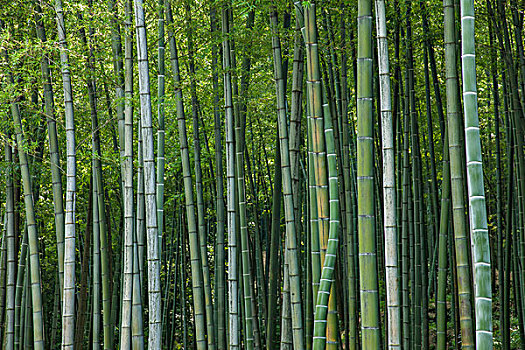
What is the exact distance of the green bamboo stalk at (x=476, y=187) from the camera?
2.43 meters

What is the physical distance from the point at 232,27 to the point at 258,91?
5.87 ft

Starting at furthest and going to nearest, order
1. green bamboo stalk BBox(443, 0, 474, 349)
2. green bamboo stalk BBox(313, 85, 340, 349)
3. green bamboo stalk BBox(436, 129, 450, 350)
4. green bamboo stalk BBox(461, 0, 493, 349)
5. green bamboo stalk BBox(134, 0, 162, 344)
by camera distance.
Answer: green bamboo stalk BBox(134, 0, 162, 344)
green bamboo stalk BBox(436, 129, 450, 350)
green bamboo stalk BBox(313, 85, 340, 349)
green bamboo stalk BBox(443, 0, 474, 349)
green bamboo stalk BBox(461, 0, 493, 349)

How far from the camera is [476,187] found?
2438mm

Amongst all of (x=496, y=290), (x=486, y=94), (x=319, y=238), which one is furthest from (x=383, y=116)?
(x=496, y=290)

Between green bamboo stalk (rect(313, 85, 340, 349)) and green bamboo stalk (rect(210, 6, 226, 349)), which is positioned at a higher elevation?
green bamboo stalk (rect(210, 6, 226, 349))

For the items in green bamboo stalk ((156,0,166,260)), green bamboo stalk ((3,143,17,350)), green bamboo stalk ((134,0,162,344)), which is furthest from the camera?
green bamboo stalk ((3,143,17,350))

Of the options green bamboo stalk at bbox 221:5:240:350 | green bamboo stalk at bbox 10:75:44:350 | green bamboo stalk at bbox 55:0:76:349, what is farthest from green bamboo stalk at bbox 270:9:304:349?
green bamboo stalk at bbox 10:75:44:350

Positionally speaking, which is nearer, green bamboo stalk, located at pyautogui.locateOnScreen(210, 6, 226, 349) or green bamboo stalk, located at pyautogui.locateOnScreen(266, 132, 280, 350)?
green bamboo stalk, located at pyautogui.locateOnScreen(266, 132, 280, 350)

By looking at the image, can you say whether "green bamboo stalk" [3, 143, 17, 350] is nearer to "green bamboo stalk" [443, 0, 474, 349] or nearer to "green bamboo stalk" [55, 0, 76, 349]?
"green bamboo stalk" [55, 0, 76, 349]

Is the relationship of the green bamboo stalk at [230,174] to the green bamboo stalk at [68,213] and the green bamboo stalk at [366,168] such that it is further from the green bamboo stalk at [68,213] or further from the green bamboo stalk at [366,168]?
the green bamboo stalk at [366,168]

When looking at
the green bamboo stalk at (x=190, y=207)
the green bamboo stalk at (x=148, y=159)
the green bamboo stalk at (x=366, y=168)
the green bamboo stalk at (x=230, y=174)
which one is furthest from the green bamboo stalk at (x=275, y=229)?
the green bamboo stalk at (x=366, y=168)

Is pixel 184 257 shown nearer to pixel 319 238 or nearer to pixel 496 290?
pixel 496 290

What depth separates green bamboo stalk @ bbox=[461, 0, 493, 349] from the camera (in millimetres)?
2428

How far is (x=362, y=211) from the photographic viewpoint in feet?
9.26
